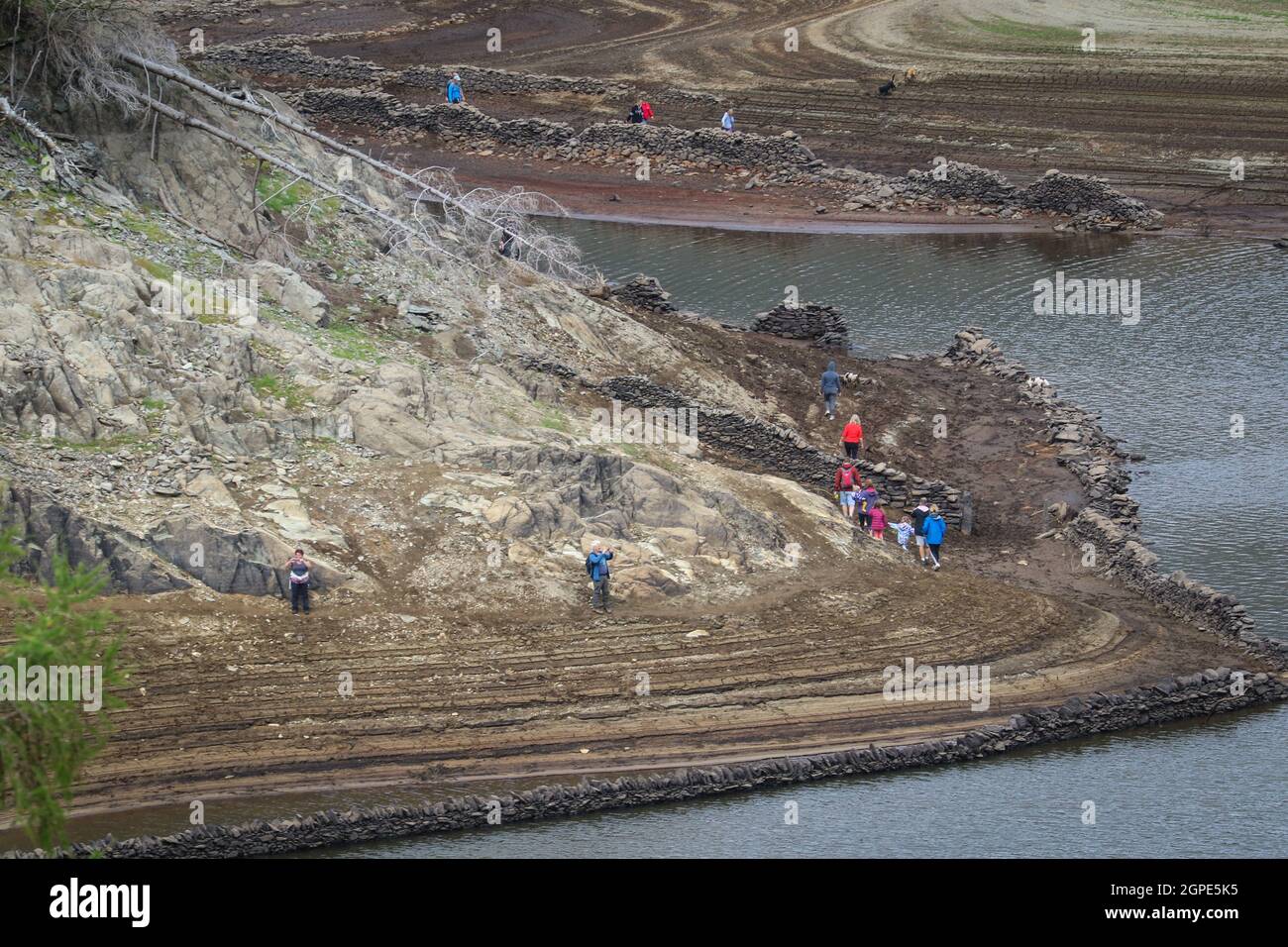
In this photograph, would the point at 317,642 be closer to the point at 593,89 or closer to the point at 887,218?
the point at 887,218

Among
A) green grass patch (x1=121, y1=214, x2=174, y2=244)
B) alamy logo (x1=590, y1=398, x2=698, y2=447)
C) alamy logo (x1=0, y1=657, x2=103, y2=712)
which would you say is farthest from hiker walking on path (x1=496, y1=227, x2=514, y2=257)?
alamy logo (x1=0, y1=657, x2=103, y2=712)

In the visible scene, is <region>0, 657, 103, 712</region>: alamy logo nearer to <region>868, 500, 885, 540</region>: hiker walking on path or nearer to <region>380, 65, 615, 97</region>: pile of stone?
<region>868, 500, 885, 540</region>: hiker walking on path

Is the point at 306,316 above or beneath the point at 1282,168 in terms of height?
beneath

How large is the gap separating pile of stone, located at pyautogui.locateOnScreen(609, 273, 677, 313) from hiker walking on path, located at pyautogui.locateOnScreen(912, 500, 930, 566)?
501 inches

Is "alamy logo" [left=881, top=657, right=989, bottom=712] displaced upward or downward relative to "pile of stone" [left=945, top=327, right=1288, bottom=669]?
downward

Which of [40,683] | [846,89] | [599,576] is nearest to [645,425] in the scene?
[599,576]

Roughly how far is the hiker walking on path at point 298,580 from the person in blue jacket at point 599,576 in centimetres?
509

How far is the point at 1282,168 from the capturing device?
64938 mm

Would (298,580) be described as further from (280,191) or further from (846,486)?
(846,486)

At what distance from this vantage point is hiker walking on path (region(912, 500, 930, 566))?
126ft

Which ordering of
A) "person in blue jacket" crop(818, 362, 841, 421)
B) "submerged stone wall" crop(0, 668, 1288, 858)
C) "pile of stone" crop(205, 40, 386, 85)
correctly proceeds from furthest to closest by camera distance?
"pile of stone" crop(205, 40, 386, 85) < "person in blue jacket" crop(818, 362, 841, 421) < "submerged stone wall" crop(0, 668, 1288, 858)

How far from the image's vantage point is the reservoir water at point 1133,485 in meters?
28.5

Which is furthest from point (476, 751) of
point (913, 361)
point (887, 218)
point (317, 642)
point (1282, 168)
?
point (1282, 168)
